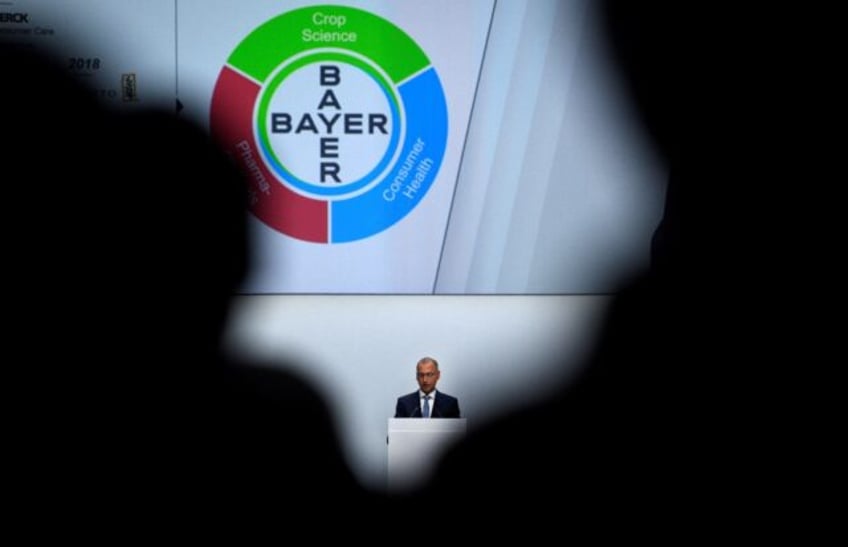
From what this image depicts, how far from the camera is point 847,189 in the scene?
468 centimetres

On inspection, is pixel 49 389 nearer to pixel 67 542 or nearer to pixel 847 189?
pixel 67 542

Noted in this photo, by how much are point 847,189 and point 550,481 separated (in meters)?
1.66

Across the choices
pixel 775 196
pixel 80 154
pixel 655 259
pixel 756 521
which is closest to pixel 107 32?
pixel 80 154

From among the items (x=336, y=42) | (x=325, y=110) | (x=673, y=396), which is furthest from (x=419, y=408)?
(x=336, y=42)

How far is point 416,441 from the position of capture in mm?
3814

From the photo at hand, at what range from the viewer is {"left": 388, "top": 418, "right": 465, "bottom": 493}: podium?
381 cm

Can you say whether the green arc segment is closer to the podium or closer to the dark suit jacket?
the dark suit jacket

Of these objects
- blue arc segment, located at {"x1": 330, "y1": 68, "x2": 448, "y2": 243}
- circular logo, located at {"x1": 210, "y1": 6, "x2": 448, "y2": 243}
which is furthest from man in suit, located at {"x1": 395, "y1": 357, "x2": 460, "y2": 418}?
circular logo, located at {"x1": 210, "y1": 6, "x2": 448, "y2": 243}

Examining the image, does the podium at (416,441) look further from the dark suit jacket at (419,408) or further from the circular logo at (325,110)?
the circular logo at (325,110)

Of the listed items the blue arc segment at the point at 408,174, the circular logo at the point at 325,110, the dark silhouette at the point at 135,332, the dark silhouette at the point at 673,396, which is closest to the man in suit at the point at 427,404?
the dark silhouette at the point at 673,396

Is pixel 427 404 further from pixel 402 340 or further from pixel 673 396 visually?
pixel 673 396

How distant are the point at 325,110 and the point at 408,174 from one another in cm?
42

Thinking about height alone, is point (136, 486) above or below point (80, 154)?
below

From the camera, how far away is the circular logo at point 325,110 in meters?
4.68
